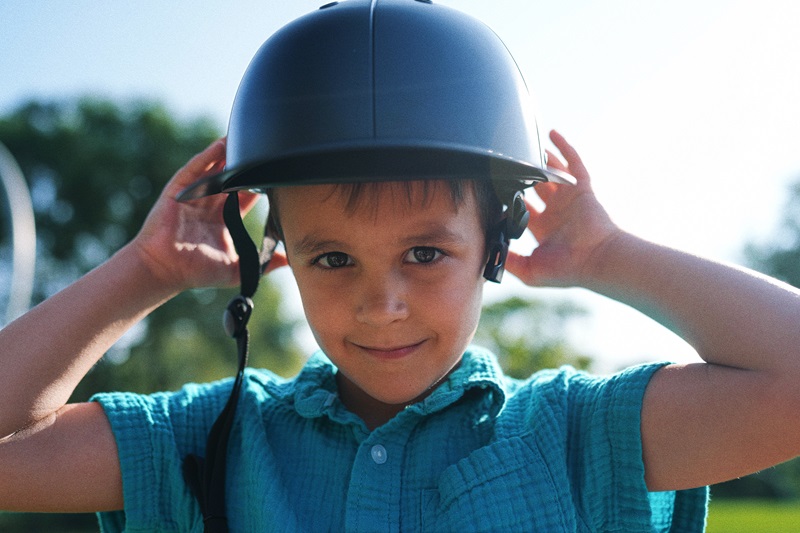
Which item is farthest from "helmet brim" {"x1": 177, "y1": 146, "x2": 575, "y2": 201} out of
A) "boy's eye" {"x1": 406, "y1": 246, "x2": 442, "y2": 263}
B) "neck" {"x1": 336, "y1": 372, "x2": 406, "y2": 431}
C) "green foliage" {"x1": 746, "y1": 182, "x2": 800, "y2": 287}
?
"green foliage" {"x1": 746, "y1": 182, "x2": 800, "y2": 287}

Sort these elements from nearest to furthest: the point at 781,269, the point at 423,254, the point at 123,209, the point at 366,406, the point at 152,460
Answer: the point at 423,254
the point at 152,460
the point at 366,406
the point at 123,209
the point at 781,269

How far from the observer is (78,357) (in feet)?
7.79

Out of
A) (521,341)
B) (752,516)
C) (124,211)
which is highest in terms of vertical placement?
(521,341)

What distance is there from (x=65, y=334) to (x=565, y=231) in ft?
5.06

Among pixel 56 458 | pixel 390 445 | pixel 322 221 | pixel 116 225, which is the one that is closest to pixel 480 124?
pixel 322 221

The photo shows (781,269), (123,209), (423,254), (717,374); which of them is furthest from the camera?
(781,269)

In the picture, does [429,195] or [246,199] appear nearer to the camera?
[429,195]

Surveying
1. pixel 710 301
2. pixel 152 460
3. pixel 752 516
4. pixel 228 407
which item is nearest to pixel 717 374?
pixel 710 301

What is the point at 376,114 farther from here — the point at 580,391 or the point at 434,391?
the point at 580,391

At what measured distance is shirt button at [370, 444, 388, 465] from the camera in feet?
7.13

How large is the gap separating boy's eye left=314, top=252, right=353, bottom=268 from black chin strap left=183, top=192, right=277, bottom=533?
41 cm

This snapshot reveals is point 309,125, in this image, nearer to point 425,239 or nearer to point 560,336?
point 425,239

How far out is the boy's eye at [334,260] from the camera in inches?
84.5

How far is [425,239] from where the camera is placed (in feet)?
6.83
